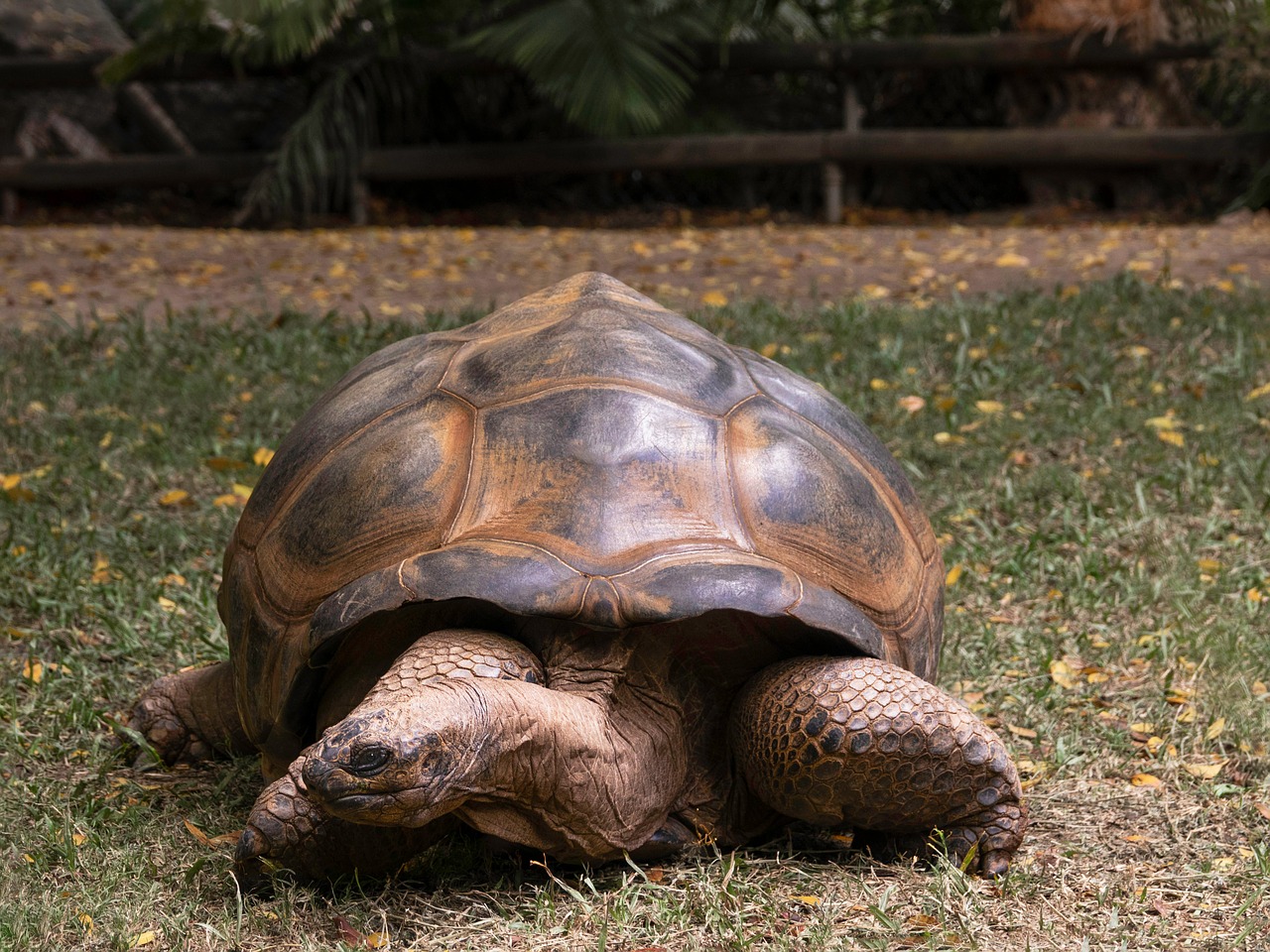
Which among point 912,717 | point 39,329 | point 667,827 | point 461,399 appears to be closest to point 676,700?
point 667,827

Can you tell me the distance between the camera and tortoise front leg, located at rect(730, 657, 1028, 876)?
6.65ft

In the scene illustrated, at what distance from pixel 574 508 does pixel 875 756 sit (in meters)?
0.56

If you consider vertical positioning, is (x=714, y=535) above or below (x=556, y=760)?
above

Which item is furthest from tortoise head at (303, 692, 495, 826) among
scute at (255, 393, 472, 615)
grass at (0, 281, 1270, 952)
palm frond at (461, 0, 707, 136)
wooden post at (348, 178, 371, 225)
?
wooden post at (348, 178, 371, 225)

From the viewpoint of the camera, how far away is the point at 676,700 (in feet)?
7.06

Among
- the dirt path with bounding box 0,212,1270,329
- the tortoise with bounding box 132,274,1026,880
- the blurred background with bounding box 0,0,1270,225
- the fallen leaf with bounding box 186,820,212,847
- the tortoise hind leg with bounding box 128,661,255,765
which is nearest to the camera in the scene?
the tortoise with bounding box 132,274,1026,880

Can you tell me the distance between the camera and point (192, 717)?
2.66 m

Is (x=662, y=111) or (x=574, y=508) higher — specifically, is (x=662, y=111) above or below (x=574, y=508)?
below

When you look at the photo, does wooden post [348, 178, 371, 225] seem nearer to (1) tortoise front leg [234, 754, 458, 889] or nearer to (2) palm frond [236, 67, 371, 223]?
(2) palm frond [236, 67, 371, 223]

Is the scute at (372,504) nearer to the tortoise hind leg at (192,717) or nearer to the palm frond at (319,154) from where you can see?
the tortoise hind leg at (192,717)

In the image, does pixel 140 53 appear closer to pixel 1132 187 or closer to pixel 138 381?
pixel 138 381

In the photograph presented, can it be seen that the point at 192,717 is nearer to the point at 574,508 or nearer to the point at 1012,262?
the point at 574,508

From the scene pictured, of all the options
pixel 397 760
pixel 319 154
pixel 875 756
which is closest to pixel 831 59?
pixel 319 154

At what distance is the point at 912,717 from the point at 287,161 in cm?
870
